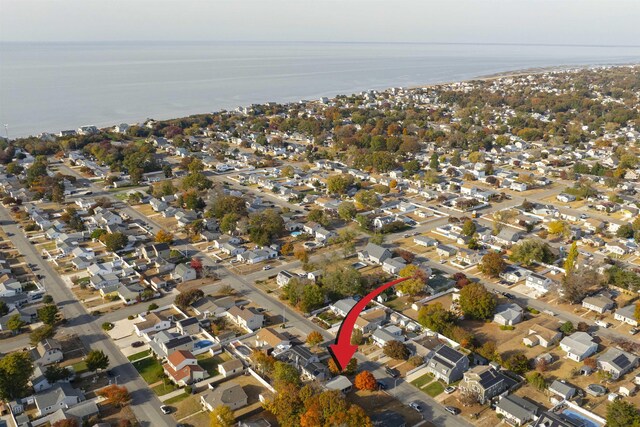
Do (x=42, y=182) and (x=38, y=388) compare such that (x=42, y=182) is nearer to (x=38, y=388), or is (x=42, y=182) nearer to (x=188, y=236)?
(x=188, y=236)

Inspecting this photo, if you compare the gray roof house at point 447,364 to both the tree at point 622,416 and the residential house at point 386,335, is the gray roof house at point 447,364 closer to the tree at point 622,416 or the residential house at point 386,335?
the residential house at point 386,335

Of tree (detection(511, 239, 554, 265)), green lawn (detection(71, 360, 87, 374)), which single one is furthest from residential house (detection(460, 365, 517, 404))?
green lawn (detection(71, 360, 87, 374))

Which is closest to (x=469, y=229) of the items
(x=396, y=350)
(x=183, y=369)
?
(x=396, y=350)

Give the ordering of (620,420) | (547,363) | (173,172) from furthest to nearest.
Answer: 1. (173,172)
2. (547,363)
3. (620,420)

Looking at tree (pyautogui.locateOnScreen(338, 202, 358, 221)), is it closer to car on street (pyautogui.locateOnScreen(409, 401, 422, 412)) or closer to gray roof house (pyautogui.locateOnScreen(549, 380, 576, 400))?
car on street (pyautogui.locateOnScreen(409, 401, 422, 412))

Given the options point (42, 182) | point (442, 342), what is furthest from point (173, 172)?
point (442, 342)

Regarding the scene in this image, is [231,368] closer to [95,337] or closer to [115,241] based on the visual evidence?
[95,337]
